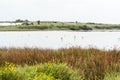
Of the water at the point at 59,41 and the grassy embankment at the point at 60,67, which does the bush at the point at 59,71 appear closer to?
the grassy embankment at the point at 60,67

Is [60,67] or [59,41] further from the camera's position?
[59,41]

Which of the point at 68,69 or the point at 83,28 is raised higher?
the point at 68,69

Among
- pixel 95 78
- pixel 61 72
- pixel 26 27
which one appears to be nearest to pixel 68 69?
pixel 61 72

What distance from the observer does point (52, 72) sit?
11.2m

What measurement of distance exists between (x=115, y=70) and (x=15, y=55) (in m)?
4.78

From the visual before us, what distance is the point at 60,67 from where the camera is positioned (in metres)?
11.3

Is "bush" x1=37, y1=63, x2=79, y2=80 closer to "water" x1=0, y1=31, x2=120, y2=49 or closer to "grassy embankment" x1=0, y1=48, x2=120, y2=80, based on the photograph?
"grassy embankment" x1=0, y1=48, x2=120, y2=80

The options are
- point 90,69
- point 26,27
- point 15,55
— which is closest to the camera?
point 90,69

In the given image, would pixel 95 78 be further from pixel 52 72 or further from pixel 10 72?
pixel 10 72

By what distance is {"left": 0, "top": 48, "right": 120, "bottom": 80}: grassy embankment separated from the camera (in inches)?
390

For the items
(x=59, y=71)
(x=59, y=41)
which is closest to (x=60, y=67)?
(x=59, y=71)

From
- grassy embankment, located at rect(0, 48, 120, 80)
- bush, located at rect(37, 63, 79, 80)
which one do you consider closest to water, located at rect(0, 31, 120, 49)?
Result: grassy embankment, located at rect(0, 48, 120, 80)

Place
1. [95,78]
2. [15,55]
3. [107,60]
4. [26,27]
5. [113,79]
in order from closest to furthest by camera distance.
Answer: [113,79], [95,78], [107,60], [15,55], [26,27]

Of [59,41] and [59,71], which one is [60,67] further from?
[59,41]
